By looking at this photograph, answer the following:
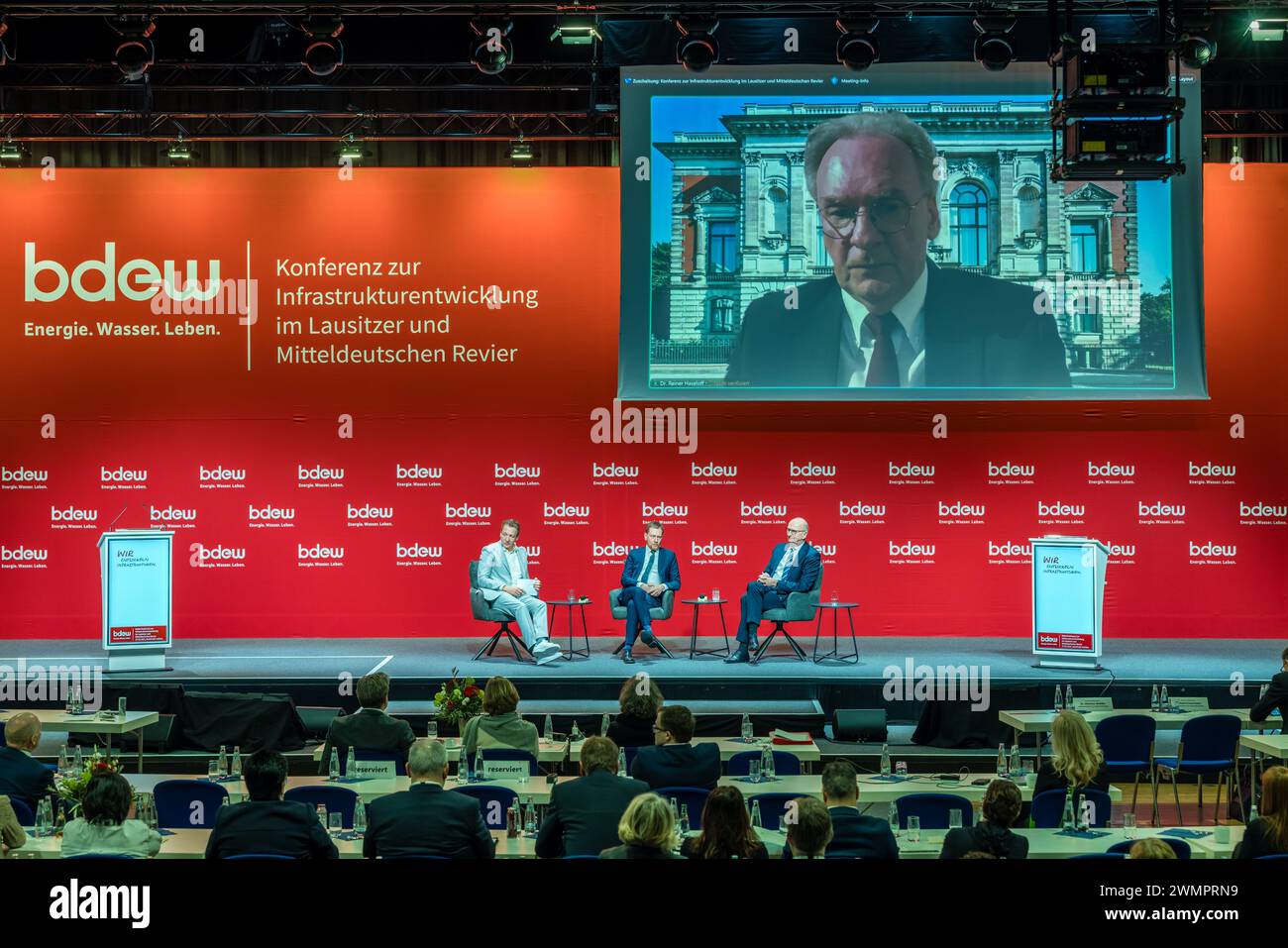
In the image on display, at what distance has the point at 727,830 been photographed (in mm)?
3686

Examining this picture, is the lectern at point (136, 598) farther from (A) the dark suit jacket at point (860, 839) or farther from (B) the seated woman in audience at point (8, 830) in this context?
(A) the dark suit jacket at point (860, 839)

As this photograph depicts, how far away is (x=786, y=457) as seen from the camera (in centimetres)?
1130

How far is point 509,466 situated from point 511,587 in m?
1.91

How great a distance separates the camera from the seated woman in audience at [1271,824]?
13.0 feet

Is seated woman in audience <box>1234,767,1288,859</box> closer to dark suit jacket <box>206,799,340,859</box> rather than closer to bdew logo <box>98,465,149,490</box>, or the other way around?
dark suit jacket <box>206,799,340,859</box>

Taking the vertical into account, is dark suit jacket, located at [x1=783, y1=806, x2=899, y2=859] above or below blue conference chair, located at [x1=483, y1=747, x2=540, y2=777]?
above

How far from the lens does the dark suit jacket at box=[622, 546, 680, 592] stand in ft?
32.7

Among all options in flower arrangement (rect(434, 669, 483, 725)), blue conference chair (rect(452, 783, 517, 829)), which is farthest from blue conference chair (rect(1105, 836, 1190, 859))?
flower arrangement (rect(434, 669, 483, 725))

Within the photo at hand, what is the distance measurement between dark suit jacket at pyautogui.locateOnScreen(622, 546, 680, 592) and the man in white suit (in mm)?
733

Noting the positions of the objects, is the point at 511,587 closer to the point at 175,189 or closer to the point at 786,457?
the point at 786,457

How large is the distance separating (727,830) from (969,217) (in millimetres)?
8055

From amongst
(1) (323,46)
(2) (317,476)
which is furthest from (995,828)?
(2) (317,476)

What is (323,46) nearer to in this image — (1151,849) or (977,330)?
(977,330)
